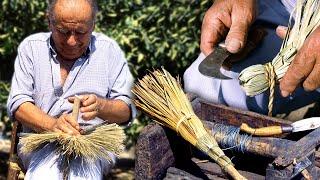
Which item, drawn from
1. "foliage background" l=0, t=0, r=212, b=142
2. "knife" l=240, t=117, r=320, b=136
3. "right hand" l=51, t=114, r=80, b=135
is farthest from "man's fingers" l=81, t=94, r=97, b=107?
"foliage background" l=0, t=0, r=212, b=142

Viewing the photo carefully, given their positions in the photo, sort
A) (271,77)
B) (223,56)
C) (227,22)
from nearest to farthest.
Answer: (271,77)
(223,56)
(227,22)

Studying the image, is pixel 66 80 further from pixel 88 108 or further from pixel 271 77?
pixel 271 77

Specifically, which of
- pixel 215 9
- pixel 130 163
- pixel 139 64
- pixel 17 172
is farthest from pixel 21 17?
pixel 215 9

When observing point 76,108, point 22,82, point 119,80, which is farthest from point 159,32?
point 76,108

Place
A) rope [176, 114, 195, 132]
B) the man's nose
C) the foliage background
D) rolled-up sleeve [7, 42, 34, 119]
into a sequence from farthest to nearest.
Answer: the foliage background
rolled-up sleeve [7, 42, 34, 119]
the man's nose
rope [176, 114, 195, 132]

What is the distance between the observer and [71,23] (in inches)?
127

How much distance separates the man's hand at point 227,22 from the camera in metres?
3.25

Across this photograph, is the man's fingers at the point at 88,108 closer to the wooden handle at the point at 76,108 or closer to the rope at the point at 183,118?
the wooden handle at the point at 76,108

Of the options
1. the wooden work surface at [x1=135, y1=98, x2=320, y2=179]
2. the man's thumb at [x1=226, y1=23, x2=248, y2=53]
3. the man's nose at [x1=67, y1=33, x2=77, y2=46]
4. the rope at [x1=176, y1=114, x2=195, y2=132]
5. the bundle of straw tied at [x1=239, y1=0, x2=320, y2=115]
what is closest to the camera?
the wooden work surface at [x1=135, y1=98, x2=320, y2=179]

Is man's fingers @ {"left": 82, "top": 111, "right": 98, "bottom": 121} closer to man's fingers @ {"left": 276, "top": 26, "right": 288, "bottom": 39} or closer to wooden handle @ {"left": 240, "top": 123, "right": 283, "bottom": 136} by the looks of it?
wooden handle @ {"left": 240, "top": 123, "right": 283, "bottom": 136}

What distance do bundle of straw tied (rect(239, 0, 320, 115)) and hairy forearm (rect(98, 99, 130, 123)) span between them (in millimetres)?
701

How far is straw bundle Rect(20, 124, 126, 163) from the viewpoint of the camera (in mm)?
3074

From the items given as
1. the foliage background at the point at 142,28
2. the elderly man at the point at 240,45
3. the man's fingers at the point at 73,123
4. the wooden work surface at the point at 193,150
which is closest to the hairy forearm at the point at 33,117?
the man's fingers at the point at 73,123

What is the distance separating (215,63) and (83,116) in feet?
2.19
